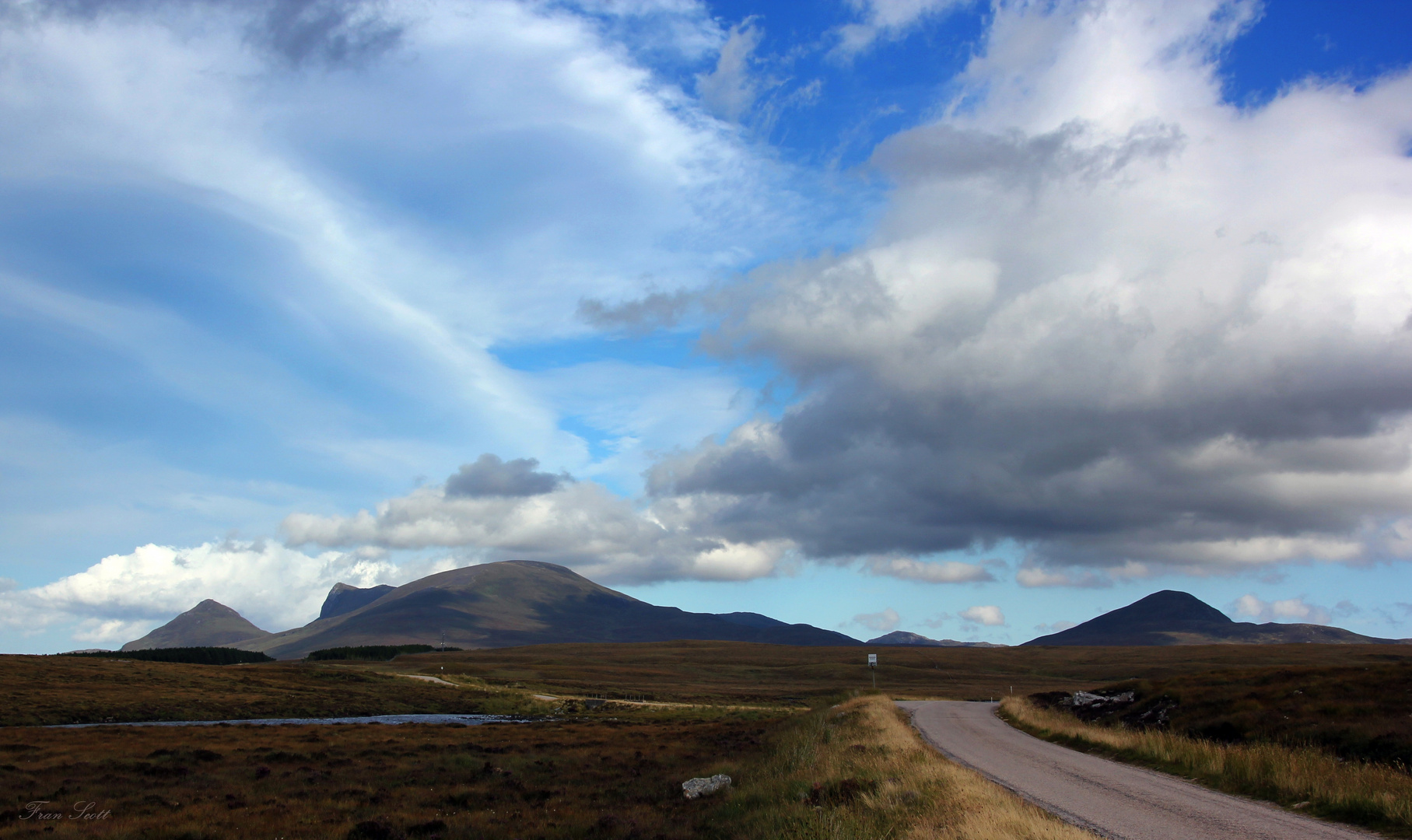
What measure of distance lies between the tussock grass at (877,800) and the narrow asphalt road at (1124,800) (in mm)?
1287

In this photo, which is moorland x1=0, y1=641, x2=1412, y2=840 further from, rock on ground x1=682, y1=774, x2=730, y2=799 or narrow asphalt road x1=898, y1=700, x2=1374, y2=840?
narrow asphalt road x1=898, y1=700, x2=1374, y2=840

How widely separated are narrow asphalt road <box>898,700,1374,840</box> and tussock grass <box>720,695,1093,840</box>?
1.29m

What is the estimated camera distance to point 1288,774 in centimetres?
2088

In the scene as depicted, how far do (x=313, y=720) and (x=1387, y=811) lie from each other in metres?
84.5

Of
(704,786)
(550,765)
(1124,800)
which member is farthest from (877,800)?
(550,765)

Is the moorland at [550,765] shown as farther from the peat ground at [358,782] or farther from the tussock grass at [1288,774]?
the tussock grass at [1288,774]

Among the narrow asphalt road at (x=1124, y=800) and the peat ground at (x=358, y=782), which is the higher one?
the narrow asphalt road at (x=1124, y=800)

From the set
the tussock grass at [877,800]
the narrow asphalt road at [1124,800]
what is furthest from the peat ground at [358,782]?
the narrow asphalt road at [1124,800]

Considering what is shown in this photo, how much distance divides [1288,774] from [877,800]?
39.0 ft

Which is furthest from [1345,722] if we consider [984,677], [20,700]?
[984,677]

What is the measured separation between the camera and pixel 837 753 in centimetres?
2811

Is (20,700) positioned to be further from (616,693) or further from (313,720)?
(616,693)

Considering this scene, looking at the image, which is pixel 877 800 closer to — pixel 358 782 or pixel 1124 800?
pixel 1124 800

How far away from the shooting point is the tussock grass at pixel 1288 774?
1686 cm
